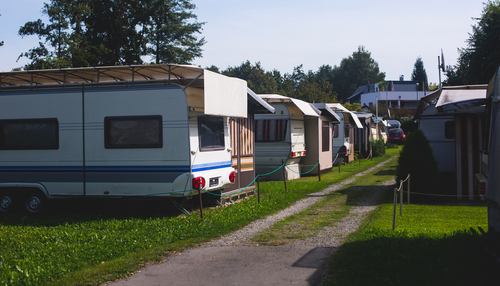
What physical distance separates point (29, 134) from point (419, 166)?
370 inches

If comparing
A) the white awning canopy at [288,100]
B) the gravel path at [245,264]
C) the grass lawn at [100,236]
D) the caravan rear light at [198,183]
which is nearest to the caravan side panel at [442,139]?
the white awning canopy at [288,100]

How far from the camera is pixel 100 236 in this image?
25.3ft

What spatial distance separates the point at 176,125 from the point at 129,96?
1.30m

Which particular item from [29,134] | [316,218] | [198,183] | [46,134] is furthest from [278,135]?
[29,134]

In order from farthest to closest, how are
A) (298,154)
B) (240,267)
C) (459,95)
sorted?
(298,154), (459,95), (240,267)

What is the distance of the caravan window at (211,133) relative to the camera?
973cm

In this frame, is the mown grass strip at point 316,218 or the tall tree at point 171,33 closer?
the mown grass strip at point 316,218

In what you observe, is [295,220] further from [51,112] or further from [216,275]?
[51,112]

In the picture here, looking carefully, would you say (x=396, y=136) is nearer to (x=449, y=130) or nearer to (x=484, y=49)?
(x=484, y=49)

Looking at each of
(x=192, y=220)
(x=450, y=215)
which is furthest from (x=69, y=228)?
(x=450, y=215)

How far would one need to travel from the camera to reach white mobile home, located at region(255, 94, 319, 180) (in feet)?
54.1

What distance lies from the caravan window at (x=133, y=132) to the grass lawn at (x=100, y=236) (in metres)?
1.53

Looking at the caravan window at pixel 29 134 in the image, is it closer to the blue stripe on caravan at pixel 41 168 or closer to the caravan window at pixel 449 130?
the blue stripe on caravan at pixel 41 168

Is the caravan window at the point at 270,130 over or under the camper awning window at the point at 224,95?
under
